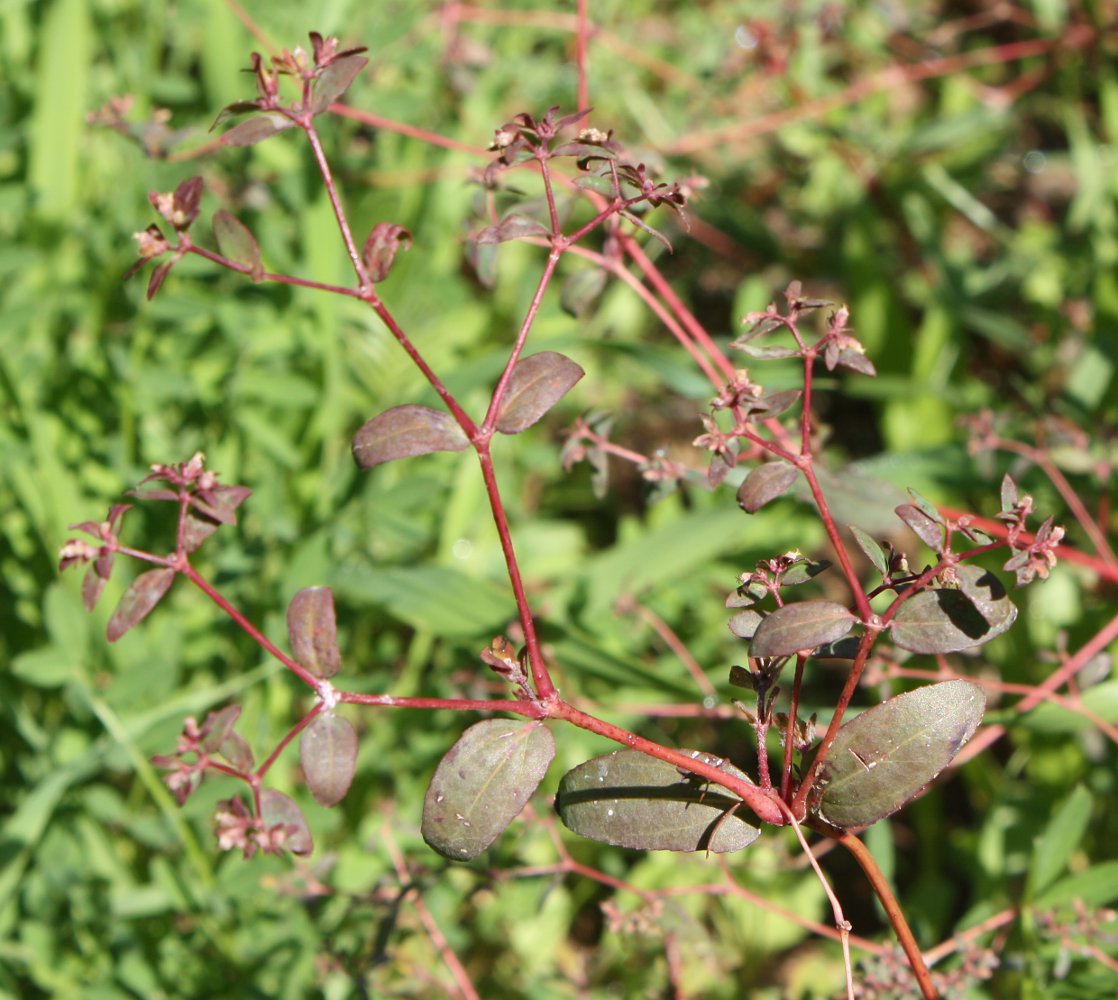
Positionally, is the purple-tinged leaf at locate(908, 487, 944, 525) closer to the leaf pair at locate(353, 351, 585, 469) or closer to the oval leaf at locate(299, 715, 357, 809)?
the leaf pair at locate(353, 351, 585, 469)

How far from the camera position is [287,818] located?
132 centimetres

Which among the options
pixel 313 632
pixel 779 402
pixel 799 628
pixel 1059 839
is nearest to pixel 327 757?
pixel 313 632

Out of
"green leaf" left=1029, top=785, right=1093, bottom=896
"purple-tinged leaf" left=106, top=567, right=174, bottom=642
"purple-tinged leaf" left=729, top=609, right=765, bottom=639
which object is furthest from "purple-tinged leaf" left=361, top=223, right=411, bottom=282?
"green leaf" left=1029, top=785, right=1093, bottom=896

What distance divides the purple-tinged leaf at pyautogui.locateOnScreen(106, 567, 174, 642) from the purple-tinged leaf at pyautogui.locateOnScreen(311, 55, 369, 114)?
1.66 ft

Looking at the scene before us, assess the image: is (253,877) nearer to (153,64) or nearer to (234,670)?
(234,670)

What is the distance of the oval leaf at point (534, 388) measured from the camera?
120cm

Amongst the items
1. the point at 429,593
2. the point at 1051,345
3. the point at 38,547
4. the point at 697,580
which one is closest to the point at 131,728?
the point at 38,547

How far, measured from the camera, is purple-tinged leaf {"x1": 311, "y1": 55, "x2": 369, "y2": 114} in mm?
1257

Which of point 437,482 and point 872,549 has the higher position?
point 872,549

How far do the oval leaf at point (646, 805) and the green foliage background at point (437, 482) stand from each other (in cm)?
44

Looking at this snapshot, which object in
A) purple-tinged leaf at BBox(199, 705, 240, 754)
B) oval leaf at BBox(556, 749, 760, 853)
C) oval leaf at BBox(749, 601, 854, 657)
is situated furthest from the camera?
purple-tinged leaf at BBox(199, 705, 240, 754)

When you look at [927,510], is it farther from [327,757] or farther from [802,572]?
[327,757]

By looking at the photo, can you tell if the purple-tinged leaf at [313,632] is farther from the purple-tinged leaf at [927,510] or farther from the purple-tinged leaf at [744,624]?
the purple-tinged leaf at [927,510]

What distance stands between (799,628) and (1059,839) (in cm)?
85
